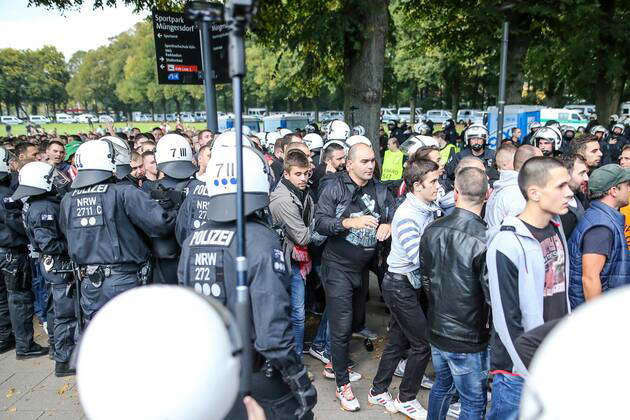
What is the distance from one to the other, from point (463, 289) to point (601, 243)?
1035 millimetres

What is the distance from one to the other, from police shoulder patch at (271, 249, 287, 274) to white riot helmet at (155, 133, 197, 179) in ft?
10.5

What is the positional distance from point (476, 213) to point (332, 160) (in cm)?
301

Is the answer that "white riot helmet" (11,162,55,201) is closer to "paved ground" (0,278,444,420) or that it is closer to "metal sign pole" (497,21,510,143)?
"paved ground" (0,278,444,420)

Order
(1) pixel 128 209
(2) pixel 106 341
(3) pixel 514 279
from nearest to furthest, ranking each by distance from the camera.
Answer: (2) pixel 106 341 < (3) pixel 514 279 < (1) pixel 128 209

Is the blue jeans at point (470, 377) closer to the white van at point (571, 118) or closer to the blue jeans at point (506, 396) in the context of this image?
the blue jeans at point (506, 396)

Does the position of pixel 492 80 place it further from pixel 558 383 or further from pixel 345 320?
pixel 558 383

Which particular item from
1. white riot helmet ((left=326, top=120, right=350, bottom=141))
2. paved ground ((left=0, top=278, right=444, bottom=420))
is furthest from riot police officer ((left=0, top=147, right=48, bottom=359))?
white riot helmet ((left=326, top=120, right=350, bottom=141))

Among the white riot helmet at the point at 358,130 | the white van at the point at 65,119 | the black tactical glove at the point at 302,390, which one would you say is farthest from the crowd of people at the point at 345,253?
the white van at the point at 65,119

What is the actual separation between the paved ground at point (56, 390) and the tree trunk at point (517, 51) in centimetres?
1148

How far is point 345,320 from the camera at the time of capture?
4.41 m

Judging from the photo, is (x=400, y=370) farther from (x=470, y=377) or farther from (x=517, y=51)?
(x=517, y=51)

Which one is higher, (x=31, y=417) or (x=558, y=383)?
(x=558, y=383)

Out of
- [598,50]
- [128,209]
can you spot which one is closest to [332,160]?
[128,209]

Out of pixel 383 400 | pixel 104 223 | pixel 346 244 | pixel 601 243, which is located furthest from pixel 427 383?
pixel 104 223
